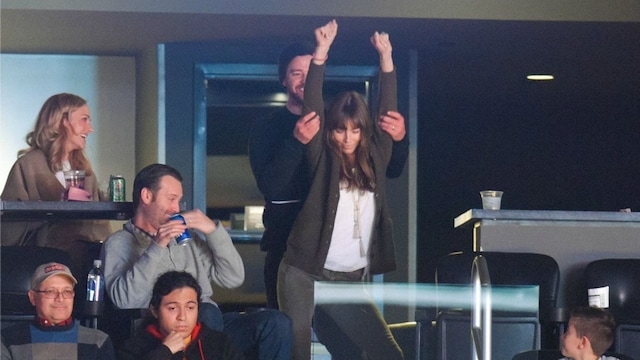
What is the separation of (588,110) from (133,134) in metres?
3.95

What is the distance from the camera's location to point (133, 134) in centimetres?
803

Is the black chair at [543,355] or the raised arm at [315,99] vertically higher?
the raised arm at [315,99]

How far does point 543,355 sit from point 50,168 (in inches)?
84.8

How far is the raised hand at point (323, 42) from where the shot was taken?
509cm

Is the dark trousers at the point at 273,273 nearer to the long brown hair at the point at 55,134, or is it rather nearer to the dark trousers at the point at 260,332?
the dark trousers at the point at 260,332

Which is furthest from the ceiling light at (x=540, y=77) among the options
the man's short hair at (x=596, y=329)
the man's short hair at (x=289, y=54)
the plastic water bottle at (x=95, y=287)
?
the plastic water bottle at (x=95, y=287)

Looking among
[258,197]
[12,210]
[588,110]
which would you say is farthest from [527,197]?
[12,210]

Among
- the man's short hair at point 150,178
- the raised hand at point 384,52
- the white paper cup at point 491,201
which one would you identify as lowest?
the white paper cup at point 491,201

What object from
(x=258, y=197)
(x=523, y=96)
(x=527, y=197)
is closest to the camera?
(x=258, y=197)

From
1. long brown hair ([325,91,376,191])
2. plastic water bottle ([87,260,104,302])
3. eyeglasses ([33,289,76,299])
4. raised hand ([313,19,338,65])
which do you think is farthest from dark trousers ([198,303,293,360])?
raised hand ([313,19,338,65])

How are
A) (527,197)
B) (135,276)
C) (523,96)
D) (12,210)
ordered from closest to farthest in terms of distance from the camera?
1. (135,276)
2. (12,210)
3. (523,96)
4. (527,197)

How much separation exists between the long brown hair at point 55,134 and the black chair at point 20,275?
2.24 ft

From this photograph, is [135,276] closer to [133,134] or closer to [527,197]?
[133,134]

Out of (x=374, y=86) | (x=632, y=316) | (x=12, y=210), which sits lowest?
(x=632, y=316)
